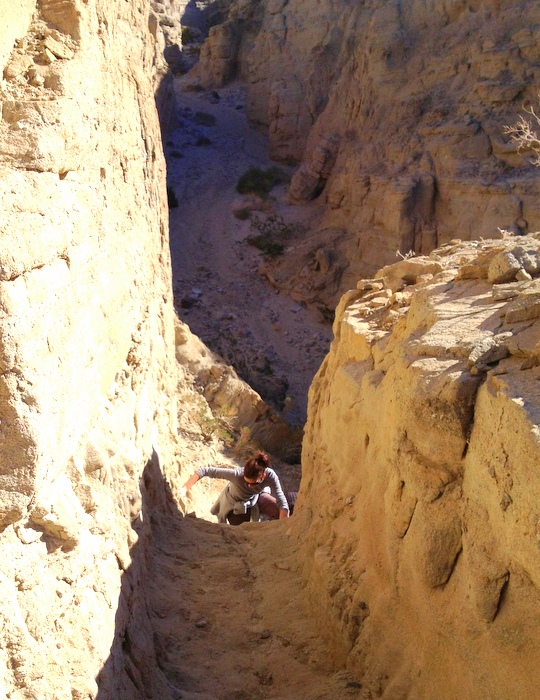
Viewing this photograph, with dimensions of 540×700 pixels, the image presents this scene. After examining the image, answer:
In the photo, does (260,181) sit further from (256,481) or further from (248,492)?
(256,481)

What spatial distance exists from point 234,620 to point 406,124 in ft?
43.7

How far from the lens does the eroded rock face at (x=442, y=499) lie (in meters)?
2.26

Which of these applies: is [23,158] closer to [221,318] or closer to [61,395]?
[61,395]

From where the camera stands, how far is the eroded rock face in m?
2.26

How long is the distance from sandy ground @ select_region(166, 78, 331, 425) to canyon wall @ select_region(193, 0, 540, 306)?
879mm

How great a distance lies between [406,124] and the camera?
1524cm

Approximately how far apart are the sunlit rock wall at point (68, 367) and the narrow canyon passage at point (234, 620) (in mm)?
386

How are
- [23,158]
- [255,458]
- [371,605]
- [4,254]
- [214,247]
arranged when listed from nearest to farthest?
[4,254] → [23,158] → [371,605] → [255,458] → [214,247]

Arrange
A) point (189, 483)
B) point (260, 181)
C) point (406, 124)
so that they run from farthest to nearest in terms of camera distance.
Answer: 1. point (260, 181)
2. point (406, 124)
3. point (189, 483)

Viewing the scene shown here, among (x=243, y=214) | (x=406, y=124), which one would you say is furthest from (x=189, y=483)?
(x=243, y=214)

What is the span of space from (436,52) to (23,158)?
14.8m

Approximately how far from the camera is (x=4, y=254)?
7.06 feet

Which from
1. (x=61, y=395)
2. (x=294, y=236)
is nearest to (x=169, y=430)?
(x=61, y=395)

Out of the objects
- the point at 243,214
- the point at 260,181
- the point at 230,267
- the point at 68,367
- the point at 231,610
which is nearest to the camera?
the point at 68,367
